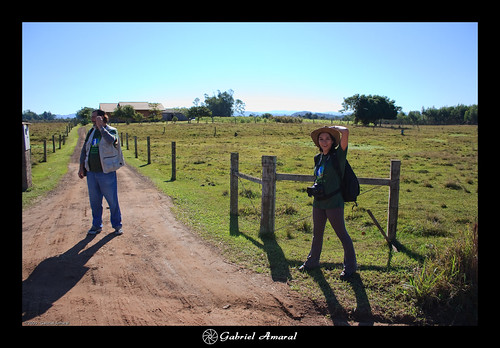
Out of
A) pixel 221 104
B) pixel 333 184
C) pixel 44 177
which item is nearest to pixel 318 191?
pixel 333 184

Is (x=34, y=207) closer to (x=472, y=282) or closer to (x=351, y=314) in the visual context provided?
(x=351, y=314)

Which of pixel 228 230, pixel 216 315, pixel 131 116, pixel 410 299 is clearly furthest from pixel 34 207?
pixel 131 116

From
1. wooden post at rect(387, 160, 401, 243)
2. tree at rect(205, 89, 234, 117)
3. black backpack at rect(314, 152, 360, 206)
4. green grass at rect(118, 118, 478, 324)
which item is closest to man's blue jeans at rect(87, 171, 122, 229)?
green grass at rect(118, 118, 478, 324)

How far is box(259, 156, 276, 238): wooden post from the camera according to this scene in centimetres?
603

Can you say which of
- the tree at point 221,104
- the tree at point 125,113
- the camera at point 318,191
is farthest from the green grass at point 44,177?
the tree at point 221,104

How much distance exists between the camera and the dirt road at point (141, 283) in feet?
12.2

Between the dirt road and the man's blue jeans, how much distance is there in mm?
331

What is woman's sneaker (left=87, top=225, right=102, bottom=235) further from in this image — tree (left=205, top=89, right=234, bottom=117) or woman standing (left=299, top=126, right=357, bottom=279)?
tree (left=205, top=89, right=234, bottom=117)

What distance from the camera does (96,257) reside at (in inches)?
205

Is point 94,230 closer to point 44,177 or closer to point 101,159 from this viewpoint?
point 101,159
